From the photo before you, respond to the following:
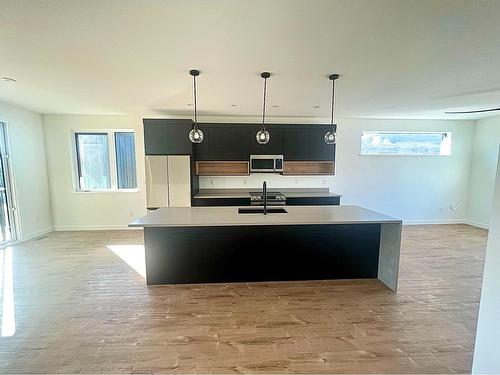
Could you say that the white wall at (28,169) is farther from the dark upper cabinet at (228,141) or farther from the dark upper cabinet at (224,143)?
the dark upper cabinet at (228,141)

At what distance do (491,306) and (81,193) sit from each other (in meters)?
6.62

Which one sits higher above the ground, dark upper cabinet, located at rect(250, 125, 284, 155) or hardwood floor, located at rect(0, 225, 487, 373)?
dark upper cabinet, located at rect(250, 125, 284, 155)

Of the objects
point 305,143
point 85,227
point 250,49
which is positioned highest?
point 250,49

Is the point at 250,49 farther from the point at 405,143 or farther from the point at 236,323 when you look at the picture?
the point at 405,143

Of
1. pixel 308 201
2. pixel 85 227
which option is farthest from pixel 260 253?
pixel 85 227

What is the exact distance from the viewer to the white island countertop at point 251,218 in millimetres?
2723

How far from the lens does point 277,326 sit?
7.25ft

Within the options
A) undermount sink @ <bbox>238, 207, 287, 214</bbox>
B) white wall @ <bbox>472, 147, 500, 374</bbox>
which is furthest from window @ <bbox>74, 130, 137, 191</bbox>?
white wall @ <bbox>472, 147, 500, 374</bbox>

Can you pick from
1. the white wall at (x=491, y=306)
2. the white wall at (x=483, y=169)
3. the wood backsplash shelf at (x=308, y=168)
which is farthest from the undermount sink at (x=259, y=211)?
the white wall at (x=483, y=169)

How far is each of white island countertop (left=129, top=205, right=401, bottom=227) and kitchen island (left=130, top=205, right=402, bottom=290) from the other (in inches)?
0.5

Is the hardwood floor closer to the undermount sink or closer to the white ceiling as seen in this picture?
the undermount sink

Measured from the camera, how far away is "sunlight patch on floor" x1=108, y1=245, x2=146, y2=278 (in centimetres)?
349

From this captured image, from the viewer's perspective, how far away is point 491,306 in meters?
1.24

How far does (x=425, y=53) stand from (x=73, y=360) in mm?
4045
